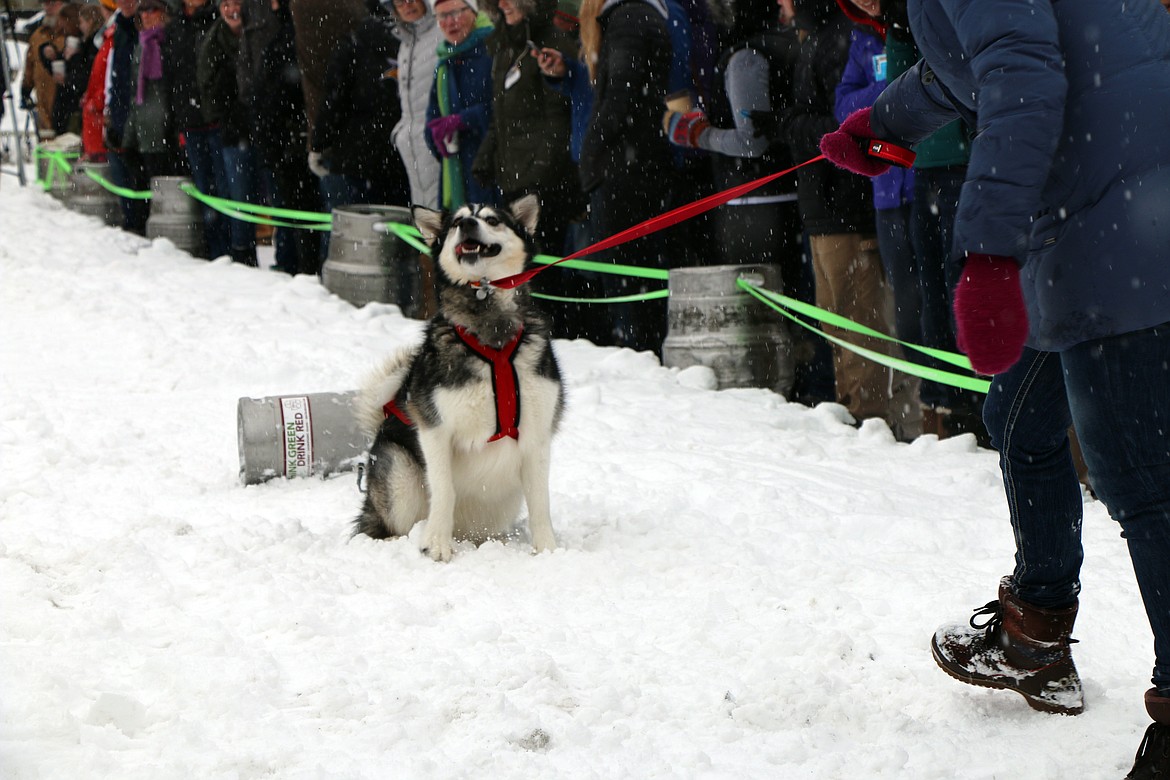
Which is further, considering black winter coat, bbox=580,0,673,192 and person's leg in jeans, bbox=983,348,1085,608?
black winter coat, bbox=580,0,673,192

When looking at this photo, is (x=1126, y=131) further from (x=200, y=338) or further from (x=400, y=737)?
(x=200, y=338)

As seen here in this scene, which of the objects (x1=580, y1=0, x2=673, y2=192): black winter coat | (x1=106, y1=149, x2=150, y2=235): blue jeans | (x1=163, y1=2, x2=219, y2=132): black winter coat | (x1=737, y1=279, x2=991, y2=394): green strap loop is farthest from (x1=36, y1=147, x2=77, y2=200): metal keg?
(x1=737, y1=279, x2=991, y2=394): green strap loop

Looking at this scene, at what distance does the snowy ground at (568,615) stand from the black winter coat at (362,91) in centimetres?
373

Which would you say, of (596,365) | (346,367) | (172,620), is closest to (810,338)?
(596,365)

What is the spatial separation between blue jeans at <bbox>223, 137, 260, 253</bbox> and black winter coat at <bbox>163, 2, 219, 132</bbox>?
597 mm

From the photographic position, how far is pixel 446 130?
8492 millimetres

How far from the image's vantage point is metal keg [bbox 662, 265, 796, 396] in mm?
7016

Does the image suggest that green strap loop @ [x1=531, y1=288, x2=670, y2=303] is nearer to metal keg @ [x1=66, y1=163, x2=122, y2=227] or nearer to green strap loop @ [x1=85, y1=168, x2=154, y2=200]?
green strap loop @ [x1=85, y1=168, x2=154, y2=200]

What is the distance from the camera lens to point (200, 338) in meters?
8.52

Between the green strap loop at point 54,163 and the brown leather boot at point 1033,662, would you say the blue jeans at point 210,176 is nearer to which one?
the green strap loop at point 54,163

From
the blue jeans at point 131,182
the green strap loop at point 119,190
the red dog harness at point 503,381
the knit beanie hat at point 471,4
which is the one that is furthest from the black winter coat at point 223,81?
the red dog harness at point 503,381

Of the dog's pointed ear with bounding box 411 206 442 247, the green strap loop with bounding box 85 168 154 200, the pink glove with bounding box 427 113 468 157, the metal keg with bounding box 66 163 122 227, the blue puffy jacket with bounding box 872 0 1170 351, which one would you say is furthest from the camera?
the metal keg with bounding box 66 163 122 227

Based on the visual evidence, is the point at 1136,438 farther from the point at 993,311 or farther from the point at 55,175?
the point at 55,175

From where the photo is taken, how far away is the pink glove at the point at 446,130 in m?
8.46
